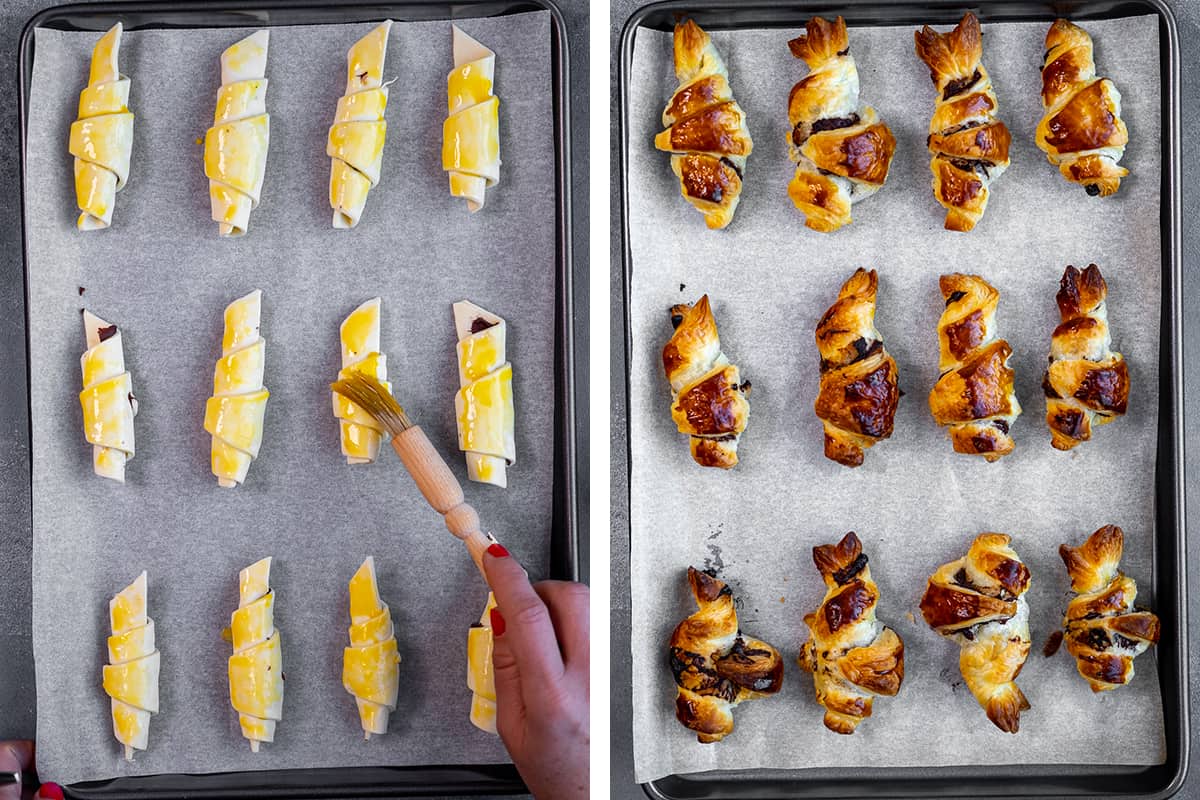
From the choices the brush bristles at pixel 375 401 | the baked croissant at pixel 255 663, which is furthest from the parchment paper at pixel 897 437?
the baked croissant at pixel 255 663

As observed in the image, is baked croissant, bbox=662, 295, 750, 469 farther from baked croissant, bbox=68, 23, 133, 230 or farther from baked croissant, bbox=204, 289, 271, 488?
baked croissant, bbox=68, 23, 133, 230

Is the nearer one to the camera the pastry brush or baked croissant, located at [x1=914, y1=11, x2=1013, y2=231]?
the pastry brush

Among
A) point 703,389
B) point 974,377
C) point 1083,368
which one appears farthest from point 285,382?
point 1083,368

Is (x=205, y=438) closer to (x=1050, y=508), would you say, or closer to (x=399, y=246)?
(x=399, y=246)

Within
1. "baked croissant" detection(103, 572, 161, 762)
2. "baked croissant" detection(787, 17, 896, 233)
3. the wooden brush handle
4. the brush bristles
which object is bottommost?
"baked croissant" detection(103, 572, 161, 762)

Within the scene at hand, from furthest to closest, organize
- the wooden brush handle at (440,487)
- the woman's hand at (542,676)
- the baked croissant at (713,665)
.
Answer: the baked croissant at (713,665), the wooden brush handle at (440,487), the woman's hand at (542,676)

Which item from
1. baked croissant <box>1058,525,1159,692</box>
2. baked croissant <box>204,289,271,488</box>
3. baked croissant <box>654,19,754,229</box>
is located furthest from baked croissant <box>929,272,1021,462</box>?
baked croissant <box>204,289,271,488</box>

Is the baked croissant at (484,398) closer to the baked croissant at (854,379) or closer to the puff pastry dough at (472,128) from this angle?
the puff pastry dough at (472,128)
